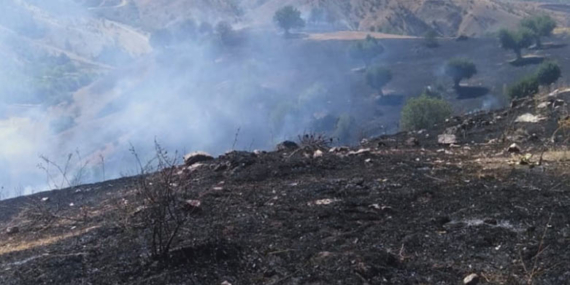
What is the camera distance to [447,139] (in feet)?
33.9

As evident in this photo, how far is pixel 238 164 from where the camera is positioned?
27.5ft

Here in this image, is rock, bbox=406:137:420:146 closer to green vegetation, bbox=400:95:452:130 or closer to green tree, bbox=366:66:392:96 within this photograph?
green vegetation, bbox=400:95:452:130

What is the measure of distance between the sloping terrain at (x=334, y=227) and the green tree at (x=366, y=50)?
55396mm

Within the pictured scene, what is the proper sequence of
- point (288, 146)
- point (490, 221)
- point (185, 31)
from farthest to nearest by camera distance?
point (185, 31) < point (288, 146) < point (490, 221)

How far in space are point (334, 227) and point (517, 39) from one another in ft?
→ 171

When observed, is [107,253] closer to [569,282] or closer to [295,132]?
[569,282]

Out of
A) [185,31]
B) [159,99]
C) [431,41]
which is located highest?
[185,31]

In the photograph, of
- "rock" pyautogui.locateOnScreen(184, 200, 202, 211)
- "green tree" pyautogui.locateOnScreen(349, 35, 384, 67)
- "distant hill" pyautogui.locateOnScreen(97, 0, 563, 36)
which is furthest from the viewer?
"distant hill" pyautogui.locateOnScreen(97, 0, 563, 36)

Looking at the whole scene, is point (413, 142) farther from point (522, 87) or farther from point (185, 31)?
point (185, 31)

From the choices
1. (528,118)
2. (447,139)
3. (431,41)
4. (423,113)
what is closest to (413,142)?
(447,139)

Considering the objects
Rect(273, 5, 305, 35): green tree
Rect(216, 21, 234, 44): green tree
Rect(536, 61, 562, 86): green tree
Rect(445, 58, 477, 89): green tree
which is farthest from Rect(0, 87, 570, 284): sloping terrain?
Rect(273, 5, 305, 35): green tree

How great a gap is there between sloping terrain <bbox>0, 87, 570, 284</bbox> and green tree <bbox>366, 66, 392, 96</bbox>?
44.2 meters

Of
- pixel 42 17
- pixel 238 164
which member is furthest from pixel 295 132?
pixel 42 17

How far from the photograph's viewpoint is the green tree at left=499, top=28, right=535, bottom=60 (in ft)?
172
